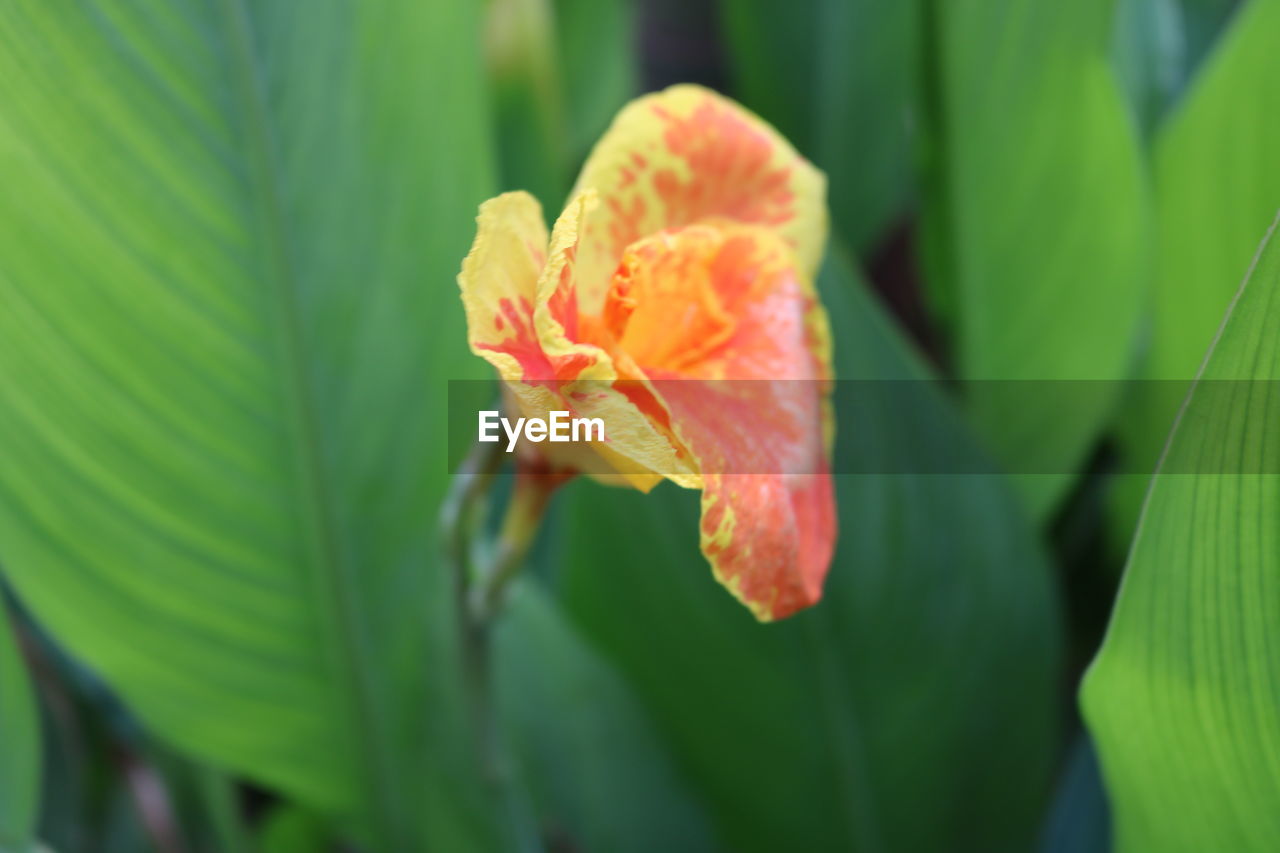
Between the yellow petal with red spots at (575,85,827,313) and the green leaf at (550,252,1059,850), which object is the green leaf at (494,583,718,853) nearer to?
the green leaf at (550,252,1059,850)

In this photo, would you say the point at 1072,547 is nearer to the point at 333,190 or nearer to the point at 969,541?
the point at 969,541

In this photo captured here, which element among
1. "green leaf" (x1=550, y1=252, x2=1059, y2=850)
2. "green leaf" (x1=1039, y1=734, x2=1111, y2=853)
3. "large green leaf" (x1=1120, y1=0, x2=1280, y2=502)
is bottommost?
"green leaf" (x1=1039, y1=734, x2=1111, y2=853)

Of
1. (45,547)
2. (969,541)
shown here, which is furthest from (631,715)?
(45,547)

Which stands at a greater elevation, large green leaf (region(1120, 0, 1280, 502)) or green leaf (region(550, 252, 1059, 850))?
large green leaf (region(1120, 0, 1280, 502))

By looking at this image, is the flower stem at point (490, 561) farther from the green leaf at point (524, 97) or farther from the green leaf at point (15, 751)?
the green leaf at point (524, 97)

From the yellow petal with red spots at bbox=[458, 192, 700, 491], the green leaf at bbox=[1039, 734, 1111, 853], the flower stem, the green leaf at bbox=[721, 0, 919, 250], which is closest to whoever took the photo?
the yellow petal with red spots at bbox=[458, 192, 700, 491]

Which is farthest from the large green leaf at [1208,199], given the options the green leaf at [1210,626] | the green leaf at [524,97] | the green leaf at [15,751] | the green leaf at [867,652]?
the green leaf at [15,751]

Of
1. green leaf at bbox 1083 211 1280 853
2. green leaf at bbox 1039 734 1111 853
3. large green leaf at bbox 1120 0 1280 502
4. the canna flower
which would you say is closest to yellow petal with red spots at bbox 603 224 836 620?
the canna flower
